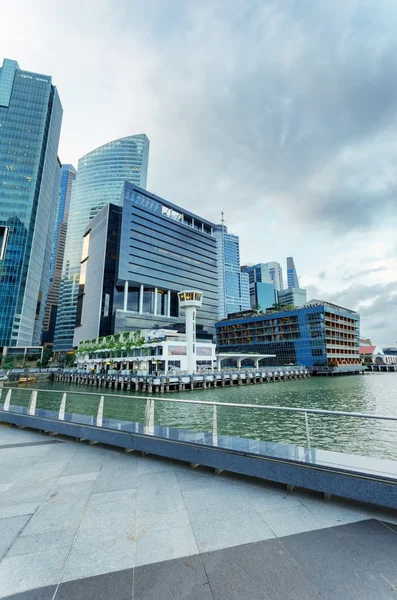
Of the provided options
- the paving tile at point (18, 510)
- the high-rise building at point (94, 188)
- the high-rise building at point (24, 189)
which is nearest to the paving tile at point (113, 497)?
the paving tile at point (18, 510)

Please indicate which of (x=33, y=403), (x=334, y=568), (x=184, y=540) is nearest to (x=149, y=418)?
(x=184, y=540)

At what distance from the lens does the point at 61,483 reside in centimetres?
555

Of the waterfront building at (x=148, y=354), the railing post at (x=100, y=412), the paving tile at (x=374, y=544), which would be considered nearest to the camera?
the paving tile at (x=374, y=544)

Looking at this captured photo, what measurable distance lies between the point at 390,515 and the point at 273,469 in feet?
5.96

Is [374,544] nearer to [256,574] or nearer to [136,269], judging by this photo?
[256,574]

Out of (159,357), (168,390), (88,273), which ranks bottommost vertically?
(168,390)

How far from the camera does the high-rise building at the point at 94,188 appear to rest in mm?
147500

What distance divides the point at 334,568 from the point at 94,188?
565 feet

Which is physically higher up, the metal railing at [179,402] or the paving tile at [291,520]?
the metal railing at [179,402]

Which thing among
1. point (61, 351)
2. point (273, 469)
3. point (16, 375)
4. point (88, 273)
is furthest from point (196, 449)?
point (61, 351)

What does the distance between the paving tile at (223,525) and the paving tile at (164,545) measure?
0.13 m

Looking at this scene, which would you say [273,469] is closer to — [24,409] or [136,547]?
[136,547]

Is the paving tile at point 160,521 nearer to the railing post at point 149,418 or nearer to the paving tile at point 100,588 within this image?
the paving tile at point 100,588

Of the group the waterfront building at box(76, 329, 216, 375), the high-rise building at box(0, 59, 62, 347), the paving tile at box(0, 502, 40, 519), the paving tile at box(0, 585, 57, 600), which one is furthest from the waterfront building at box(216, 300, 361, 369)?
the paving tile at box(0, 585, 57, 600)
